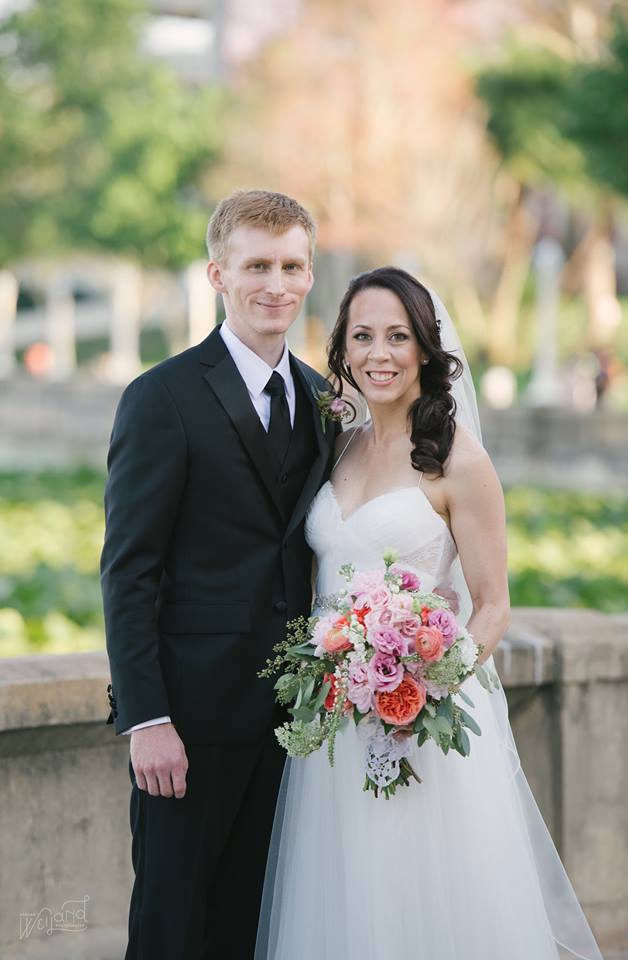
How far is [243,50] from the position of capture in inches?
1991

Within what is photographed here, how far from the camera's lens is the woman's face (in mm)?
3490

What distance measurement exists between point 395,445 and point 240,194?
2.53 ft

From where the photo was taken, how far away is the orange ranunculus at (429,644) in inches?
120

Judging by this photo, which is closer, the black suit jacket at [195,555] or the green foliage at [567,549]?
the black suit jacket at [195,555]

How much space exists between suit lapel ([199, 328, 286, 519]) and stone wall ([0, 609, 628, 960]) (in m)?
0.93

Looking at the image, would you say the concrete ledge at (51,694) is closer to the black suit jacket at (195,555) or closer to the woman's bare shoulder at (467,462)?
the black suit jacket at (195,555)

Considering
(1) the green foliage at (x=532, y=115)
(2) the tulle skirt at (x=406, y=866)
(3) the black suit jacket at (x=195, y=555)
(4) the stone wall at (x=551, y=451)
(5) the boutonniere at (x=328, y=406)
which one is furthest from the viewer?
(1) the green foliage at (x=532, y=115)

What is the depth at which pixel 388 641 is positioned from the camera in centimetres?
304

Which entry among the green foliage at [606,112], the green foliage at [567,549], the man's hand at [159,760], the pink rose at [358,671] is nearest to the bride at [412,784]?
the pink rose at [358,671]

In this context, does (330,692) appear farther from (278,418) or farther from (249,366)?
(249,366)

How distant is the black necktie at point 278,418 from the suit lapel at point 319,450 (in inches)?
4.4

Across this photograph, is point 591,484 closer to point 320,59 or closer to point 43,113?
point 43,113

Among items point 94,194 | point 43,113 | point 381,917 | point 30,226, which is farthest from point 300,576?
point 94,194

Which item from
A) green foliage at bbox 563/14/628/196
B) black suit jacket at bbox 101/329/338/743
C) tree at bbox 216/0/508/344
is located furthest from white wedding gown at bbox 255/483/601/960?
tree at bbox 216/0/508/344
